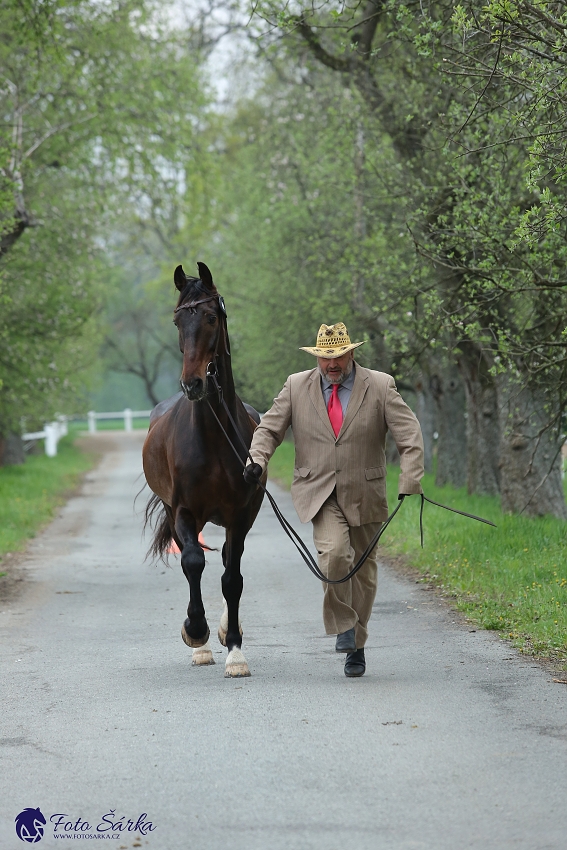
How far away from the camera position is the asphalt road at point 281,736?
4734 mm

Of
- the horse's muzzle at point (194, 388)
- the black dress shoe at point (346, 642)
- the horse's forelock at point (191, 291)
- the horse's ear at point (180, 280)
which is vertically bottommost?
the black dress shoe at point (346, 642)

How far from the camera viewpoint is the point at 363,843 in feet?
14.8

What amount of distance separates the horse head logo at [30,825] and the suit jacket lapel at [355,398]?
3510 millimetres

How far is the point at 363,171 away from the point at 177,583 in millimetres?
10100

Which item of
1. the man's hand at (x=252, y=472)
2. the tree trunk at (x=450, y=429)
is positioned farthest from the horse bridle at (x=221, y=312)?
the tree trunk at (x=450, y=429)

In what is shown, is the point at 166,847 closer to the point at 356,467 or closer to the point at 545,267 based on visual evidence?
the point at 356,467

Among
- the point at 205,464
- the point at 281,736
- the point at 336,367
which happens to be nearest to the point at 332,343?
the point at 336,367

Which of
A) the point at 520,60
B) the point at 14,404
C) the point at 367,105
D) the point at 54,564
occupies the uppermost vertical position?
the point at 367,105

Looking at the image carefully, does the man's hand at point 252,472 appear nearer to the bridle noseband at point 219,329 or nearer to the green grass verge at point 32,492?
the bridle noseband at point 219,329

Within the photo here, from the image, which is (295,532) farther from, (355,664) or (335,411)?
(355,664)

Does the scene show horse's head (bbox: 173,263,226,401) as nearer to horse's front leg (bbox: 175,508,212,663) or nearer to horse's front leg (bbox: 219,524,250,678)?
horse's front leg (bbox: 175,508,212,663)

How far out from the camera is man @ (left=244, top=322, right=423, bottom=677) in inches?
303

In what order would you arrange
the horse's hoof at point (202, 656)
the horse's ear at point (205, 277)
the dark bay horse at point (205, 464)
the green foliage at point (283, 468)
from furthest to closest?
the green foliage at point (283, 468)
the horse's hoof at point (202, 656)
the horse's ear at point (205, 277)
the dark bay horse at point (205, 464)

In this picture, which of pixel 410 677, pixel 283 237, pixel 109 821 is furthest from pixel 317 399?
pixel 283 237
